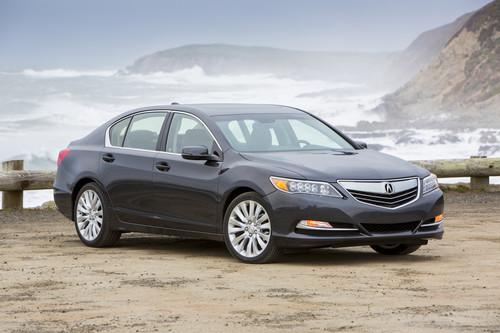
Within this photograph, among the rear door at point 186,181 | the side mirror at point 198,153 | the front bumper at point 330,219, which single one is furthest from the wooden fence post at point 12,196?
the front bumper at point 330,219

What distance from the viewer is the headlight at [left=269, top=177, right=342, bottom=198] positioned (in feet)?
37.0

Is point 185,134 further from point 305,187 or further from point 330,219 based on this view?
point 330,219

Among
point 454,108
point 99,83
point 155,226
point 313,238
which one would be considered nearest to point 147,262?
point 155,226

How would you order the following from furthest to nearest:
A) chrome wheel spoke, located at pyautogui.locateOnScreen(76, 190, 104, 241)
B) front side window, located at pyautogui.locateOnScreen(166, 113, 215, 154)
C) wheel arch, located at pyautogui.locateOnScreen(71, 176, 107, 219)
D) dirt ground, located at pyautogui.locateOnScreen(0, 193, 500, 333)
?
wheel arch, located at pyautogui.locateOnScreen(71, 176, 107, 219) < chrome wheel spoke, located at pyautogui.locateOnScreen(76, 190, 104, 241) < front side window, located at pyautogui.locateOnScreen(166, 113, 215, 154) < dirt ground, located at pyautogui.locateOnScreen(0, 193, 500, 333)

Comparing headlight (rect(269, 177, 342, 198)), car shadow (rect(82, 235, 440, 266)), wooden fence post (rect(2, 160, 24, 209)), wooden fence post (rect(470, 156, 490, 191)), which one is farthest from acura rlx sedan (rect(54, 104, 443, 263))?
wooden fence post (rect(470, 156, 490, 191))

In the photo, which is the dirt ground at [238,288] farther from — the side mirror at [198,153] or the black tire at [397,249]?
the side mirror at [198,153]

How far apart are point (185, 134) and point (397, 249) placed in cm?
227

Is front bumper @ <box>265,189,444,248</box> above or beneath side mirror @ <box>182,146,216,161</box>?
beneath

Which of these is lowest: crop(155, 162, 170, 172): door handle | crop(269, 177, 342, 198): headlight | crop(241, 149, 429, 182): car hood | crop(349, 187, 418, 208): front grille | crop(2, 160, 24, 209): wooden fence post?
crop(2, 160, 24, 209): wooden fence post

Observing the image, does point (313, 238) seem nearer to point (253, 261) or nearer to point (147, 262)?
point (253, 261)

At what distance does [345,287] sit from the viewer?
10.0 m

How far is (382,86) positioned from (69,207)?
74.4 m

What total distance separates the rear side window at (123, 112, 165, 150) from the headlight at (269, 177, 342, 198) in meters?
1.89

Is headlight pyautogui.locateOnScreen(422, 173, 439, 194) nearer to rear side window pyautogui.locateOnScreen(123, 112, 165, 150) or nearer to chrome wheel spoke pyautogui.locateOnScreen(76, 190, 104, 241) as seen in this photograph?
rear side window pyautogui.locateOnScreen(123, 112, 165, 150)
